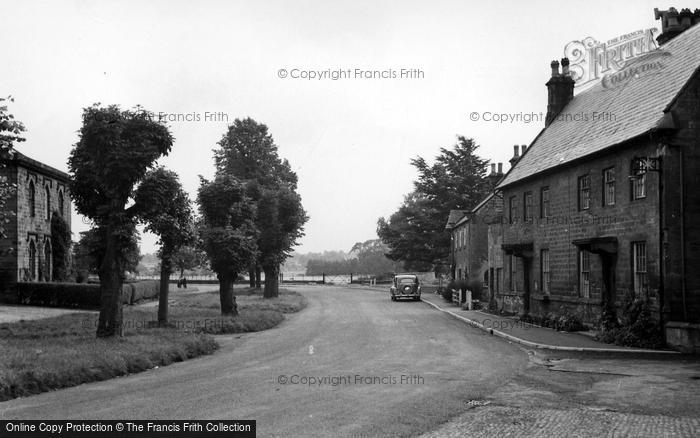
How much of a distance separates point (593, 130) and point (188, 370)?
709 inches

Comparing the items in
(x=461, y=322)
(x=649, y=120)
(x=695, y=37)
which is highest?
(x=695, y=37)

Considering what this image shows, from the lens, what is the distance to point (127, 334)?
20672 millimetres

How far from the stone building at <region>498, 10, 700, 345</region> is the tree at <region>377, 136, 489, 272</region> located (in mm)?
36937

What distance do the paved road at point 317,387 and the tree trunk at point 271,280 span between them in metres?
20.4

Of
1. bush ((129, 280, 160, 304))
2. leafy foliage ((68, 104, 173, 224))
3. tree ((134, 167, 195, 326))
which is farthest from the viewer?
bush ((129, 280, 160, 304))

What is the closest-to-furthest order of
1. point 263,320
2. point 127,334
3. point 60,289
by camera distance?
point 127,334 < point 263,320 < point 60,289

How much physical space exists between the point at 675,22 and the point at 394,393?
2202 cm

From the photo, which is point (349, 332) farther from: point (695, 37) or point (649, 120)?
point (695, 37)

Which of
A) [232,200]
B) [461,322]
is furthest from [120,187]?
[461,322]

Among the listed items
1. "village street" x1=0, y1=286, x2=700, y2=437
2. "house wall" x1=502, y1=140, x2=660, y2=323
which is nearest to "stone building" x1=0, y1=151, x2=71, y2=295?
"village street" x1=0, y1=286, x2=700, y2=437

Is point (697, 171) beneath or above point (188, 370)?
above

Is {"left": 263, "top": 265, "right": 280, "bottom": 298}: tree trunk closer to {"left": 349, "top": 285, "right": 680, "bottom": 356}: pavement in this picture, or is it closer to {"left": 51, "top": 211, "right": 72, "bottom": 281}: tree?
{"left": 51, "top": 211, "right": 72, "bottom": 281}: tree

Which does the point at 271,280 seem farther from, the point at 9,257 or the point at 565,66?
the point at 565,66

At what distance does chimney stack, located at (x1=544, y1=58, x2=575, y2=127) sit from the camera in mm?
33938
